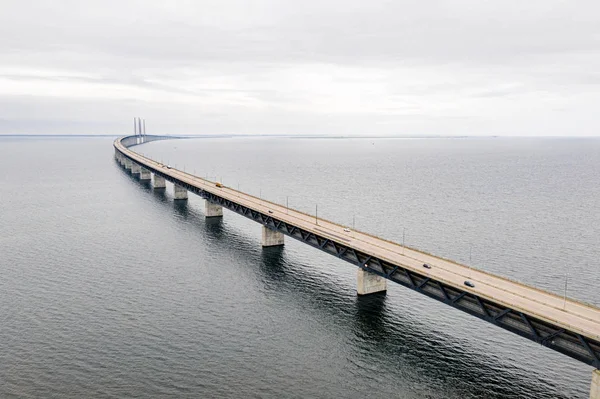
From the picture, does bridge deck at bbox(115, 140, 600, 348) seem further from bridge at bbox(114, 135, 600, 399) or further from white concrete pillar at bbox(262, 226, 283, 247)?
white concrete pillar at bbox(262, 226, 283, 247)

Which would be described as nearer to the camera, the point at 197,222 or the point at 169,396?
the point at 169,396

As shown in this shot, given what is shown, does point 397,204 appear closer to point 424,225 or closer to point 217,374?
point 424,225

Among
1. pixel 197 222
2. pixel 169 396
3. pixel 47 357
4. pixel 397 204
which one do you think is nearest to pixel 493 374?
pixel 169 396

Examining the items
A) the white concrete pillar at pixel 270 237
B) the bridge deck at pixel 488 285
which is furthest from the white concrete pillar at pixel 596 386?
the white concrete pillar at pixel 270 237

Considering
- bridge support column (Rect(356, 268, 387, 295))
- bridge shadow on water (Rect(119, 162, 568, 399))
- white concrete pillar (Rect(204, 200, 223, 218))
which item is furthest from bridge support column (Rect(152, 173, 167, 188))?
bridge support column (Rect(356, 268, 387, 295))

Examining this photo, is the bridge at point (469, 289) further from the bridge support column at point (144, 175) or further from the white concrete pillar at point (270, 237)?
the bridge support column at point (144, 175)

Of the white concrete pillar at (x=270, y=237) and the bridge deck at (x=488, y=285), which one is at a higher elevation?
the bridge deck at (x=488, y=285)
